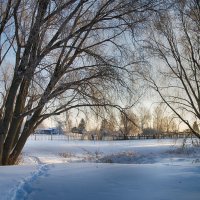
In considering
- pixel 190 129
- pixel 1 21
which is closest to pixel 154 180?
pixel 1 21

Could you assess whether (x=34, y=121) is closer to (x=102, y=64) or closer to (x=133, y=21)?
(x=102, y=64)

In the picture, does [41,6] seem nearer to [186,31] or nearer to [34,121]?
[34,121]

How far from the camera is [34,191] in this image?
758cm

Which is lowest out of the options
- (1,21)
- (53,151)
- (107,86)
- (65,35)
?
(53,151)

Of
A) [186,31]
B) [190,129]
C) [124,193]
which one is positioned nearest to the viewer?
[124,193]

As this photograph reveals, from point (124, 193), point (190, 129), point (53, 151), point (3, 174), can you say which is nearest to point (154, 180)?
point (124, 193)

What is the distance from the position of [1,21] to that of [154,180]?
9.39 m

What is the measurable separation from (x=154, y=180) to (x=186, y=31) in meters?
14.4

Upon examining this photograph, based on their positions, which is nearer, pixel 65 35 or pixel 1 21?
pixel 65 35

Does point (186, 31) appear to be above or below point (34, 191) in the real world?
above

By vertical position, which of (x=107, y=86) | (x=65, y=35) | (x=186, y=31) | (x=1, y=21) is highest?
(x=186, y=31)

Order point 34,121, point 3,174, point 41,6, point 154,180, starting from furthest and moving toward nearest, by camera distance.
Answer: point 34,121 → point 41,6 → point 3,174 → point 154,180

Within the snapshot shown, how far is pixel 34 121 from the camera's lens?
54.0ft

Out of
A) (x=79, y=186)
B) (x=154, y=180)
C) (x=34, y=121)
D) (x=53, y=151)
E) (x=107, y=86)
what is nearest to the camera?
(x=79, y=186)
